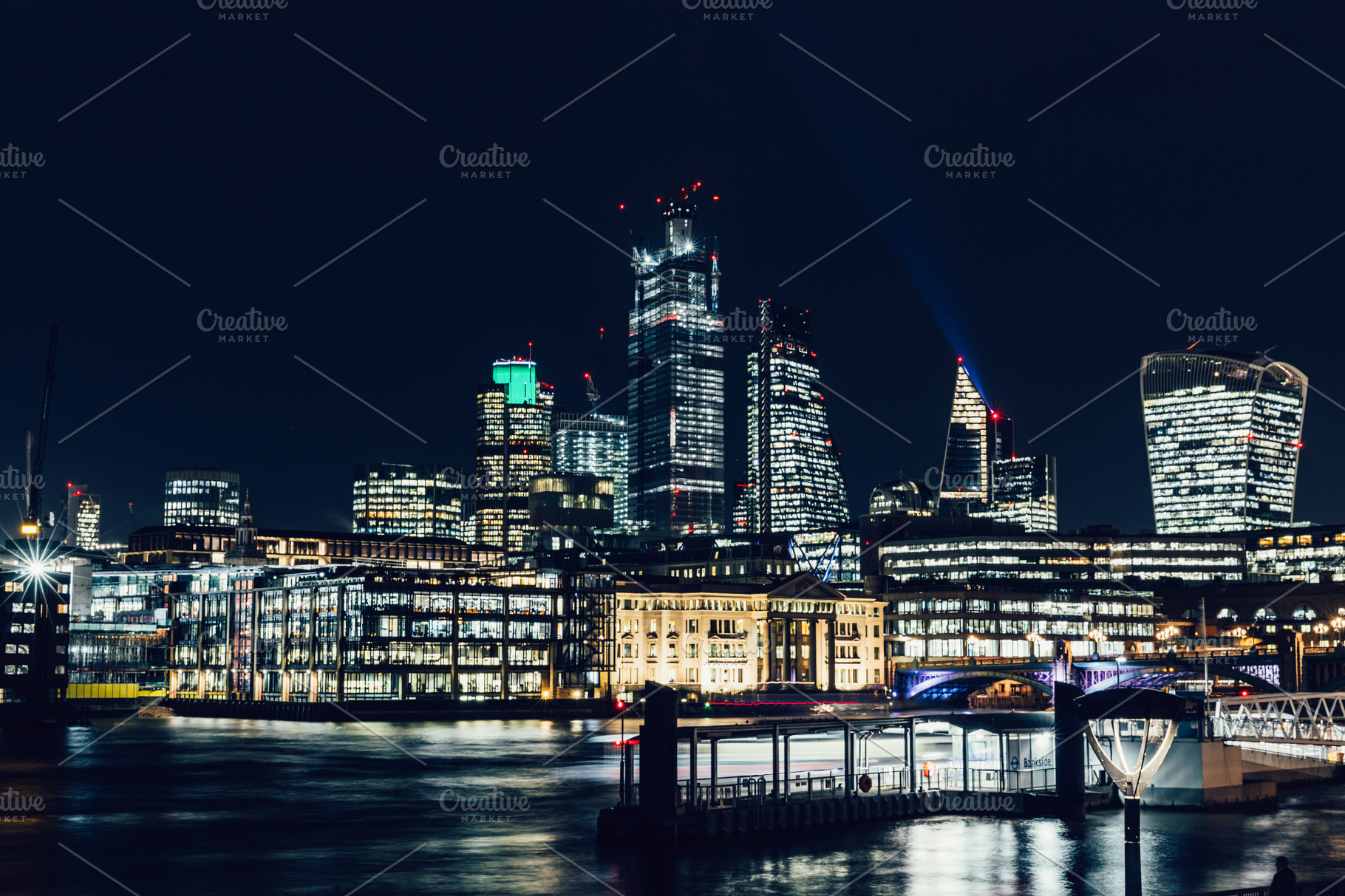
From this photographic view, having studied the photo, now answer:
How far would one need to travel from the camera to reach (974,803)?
8331 centimetres

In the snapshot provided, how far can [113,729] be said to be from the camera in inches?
7126

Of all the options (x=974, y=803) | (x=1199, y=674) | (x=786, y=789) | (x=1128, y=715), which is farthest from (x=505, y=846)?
(x=1199, y=674)

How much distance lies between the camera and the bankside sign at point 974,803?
82.7 m

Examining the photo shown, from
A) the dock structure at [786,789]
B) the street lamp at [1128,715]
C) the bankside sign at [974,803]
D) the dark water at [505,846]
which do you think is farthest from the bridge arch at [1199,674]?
the street lamp at [1128,715]

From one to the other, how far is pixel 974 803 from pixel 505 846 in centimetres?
2690

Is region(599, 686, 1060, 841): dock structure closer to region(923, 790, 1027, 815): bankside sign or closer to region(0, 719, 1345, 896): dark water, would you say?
region(923, 790, 1027, 815): bankside sign

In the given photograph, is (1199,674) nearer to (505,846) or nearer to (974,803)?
(974,803)

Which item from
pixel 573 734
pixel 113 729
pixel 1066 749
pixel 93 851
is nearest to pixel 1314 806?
pixel 1066 749

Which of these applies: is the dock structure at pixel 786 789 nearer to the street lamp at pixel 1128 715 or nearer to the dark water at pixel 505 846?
the dark water at pixel 505 846

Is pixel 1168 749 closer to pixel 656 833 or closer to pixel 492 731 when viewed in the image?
pixel 656 833

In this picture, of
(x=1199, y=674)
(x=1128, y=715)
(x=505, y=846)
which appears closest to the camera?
(x=505, y=846)

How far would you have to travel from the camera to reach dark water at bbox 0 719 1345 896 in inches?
2350

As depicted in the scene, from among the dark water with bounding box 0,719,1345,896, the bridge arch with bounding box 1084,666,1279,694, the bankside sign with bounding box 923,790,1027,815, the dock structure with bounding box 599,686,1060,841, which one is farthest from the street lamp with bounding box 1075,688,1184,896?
the bridge arch with bounding box 1084,666,1279,694

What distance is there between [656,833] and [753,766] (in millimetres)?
38444
